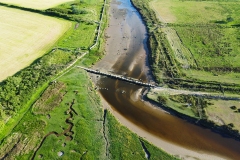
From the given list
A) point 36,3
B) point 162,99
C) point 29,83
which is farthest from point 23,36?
point 162,99

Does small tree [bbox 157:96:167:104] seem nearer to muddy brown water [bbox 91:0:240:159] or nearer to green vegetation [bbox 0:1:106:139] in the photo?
muddy brown water [bbox 91:0:240:159]

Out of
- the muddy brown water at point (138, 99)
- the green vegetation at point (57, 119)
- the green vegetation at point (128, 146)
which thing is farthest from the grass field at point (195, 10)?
the green vegetation at point (128, 146)

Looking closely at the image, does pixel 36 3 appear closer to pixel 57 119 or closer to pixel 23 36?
pixel 23 36

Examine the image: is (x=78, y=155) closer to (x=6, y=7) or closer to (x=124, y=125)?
(x=124, y=125)

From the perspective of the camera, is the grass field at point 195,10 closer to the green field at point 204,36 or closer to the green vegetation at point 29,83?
the green field at point 204,36

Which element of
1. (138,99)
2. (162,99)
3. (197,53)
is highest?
(197,53)

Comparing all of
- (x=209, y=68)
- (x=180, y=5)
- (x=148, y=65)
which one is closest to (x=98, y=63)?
(x=148, y=65)
